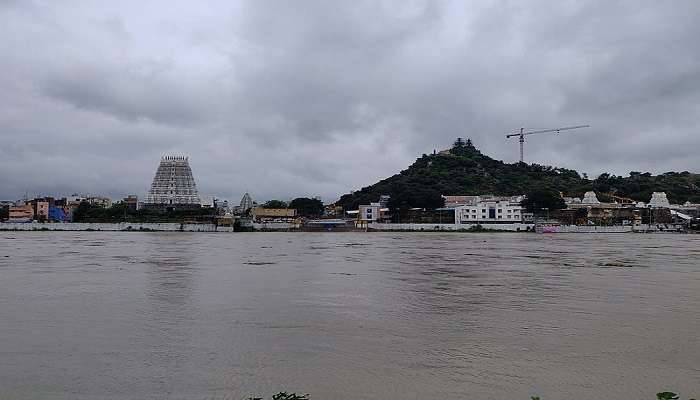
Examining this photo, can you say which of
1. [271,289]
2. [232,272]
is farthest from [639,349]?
[232,272]

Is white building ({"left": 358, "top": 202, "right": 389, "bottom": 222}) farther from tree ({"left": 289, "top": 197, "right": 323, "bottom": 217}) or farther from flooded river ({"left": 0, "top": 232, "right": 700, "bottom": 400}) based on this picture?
flooded river ({"left": 0, "top": 232, "right": 700, "bottom": 400})

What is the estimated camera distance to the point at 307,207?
116500 mm

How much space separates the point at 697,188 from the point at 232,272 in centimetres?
17055

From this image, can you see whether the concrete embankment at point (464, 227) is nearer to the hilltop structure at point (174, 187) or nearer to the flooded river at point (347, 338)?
the hilltop structure at point (174, 187)

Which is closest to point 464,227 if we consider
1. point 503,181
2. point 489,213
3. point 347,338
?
point 489,213

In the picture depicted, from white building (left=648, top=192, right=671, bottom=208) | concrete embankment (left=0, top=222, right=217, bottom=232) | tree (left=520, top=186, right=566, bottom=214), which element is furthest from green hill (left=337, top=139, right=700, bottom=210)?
concrete embankment (left=0, top=222, right=217, bottom=232)

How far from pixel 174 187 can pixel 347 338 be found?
125118 mm

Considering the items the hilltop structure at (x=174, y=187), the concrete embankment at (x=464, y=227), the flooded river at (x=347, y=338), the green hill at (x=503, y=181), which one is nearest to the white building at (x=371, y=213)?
the concrete embankment at (x=464, y=227)

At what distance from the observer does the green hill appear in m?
136

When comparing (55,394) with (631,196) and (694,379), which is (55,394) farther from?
(631,196)

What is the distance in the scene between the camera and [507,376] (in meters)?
6.94

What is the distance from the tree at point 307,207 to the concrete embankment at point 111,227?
29.0 m

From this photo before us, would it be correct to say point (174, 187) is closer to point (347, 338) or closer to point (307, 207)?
point (307, 207)

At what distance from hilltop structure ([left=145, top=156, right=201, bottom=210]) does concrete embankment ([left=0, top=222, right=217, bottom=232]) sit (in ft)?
103
